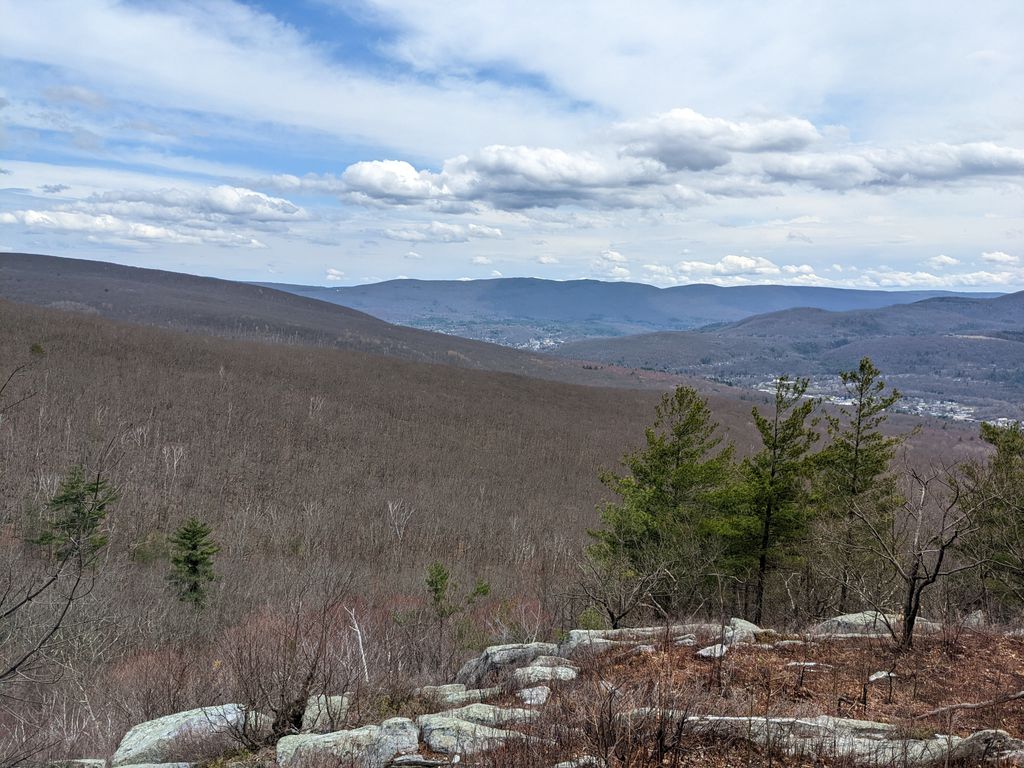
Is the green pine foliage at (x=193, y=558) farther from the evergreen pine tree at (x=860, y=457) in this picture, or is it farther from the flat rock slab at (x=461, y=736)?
the evergreen pine tree at (x=860, y=457)

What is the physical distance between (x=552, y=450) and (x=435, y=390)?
138 feet

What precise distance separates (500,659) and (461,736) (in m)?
4.74

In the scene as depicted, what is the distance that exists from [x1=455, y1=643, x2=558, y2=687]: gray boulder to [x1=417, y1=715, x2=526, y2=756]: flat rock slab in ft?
13.0

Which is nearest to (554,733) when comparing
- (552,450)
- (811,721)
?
(811,721)

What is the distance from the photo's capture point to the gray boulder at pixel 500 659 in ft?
36.5

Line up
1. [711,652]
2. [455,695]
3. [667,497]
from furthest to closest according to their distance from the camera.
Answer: [667,497] → [711,652] → [455,695]

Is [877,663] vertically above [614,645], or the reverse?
[877,663]

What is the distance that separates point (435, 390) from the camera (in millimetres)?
167375

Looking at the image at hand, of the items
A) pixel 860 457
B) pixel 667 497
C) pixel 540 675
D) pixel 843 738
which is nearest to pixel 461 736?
pixel 540 675

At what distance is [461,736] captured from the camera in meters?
6.76

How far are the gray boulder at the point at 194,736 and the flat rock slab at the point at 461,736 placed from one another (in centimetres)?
210

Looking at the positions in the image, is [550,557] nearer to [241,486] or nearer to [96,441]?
[241,486]

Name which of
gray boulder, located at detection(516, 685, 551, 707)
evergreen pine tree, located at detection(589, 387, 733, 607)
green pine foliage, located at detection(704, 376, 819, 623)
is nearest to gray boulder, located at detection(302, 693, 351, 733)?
gray boulder, located at detection(516, 685, 551, 707)

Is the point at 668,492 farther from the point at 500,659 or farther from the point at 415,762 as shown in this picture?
the point at 415,762
